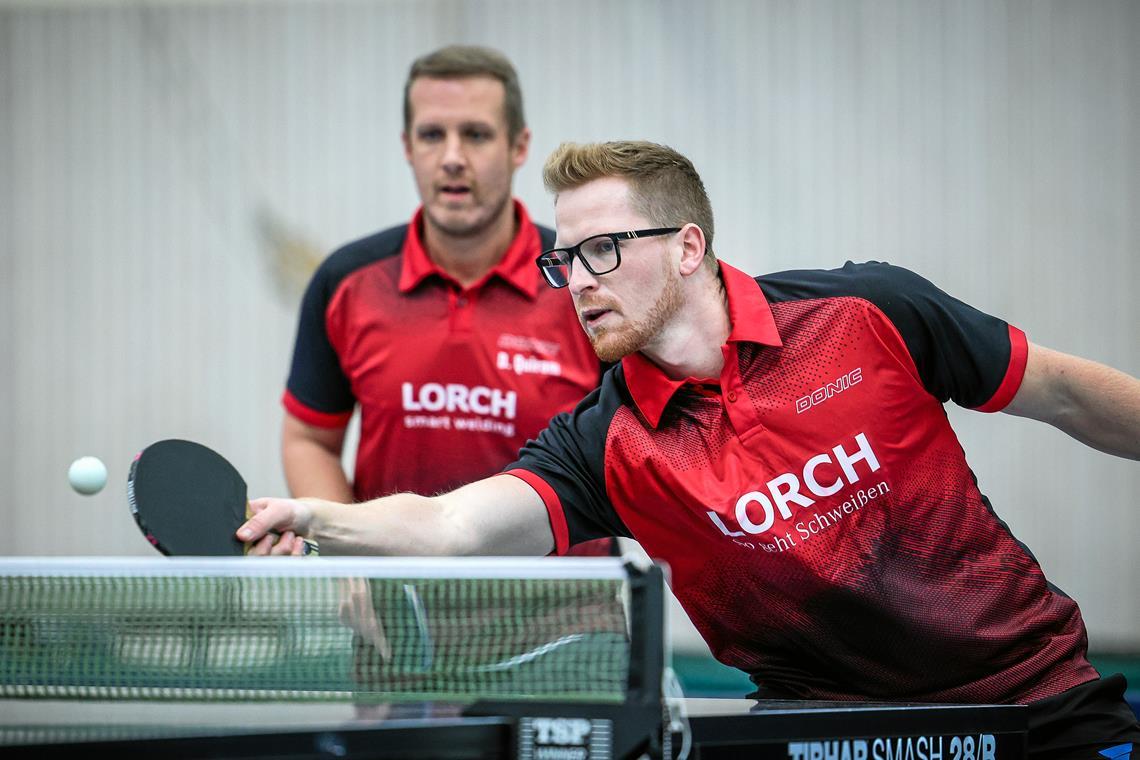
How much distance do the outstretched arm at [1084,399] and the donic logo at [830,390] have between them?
31cm

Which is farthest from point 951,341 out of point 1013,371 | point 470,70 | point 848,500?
point 470,70

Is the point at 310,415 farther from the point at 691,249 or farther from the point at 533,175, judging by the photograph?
the point at 533,175

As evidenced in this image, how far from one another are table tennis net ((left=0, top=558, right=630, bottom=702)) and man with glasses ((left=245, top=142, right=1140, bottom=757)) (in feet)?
1.54

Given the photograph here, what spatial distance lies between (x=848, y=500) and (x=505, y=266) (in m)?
1.34

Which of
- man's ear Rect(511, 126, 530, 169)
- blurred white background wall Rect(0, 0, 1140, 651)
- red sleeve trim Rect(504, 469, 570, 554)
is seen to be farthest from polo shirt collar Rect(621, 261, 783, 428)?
blurred white background wall Rect(0, 0, 1140, 651)

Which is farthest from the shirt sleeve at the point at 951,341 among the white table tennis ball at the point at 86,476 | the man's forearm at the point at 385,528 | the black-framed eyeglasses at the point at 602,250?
the white table tennis ball at the point at 86,476

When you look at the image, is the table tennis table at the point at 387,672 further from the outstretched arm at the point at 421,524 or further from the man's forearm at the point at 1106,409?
the man's forearm at the point at 1106,409

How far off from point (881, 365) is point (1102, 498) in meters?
4.04

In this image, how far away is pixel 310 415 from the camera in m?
3.26

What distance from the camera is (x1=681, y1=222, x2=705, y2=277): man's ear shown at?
90.7 inches

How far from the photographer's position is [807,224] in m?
5.79

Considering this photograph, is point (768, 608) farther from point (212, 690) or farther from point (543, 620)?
point (212, 690)

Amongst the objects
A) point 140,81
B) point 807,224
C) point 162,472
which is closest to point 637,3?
point 807,224

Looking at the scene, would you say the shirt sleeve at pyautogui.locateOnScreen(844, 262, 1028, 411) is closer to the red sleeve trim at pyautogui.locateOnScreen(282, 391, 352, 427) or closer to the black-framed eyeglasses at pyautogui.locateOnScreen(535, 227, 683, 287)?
the black-framed eyeglasses at pyautogui.locateOnScreen(535, 227, 683, 287)
